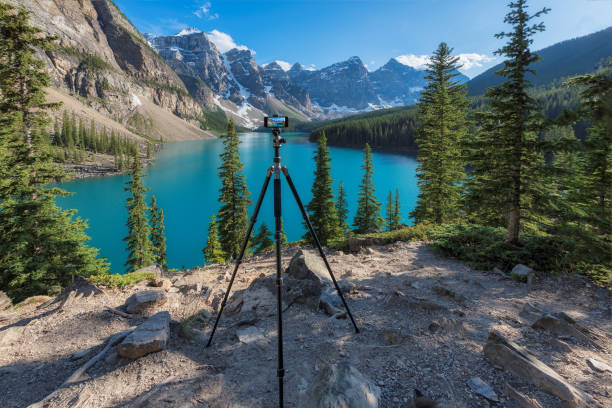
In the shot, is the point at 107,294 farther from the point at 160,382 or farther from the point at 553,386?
the point at 553,386

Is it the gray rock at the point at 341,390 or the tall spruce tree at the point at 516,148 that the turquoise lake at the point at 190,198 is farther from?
the tall spruce tree at the point at 516,148

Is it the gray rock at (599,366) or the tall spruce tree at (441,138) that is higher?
the tall spruce tree at (441,138)

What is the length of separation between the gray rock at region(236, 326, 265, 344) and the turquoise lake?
704 inches

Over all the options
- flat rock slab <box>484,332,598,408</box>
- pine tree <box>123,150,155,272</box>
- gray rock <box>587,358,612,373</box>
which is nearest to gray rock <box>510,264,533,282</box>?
gray rock <box>587,358,612,373</box>

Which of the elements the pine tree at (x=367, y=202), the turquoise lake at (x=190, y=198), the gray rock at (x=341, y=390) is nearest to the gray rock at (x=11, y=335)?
the gray rock at (x=341, y=390)

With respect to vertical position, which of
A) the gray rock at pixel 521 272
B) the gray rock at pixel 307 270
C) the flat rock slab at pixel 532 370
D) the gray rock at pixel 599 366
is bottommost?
the gray rock at pixel 521 272

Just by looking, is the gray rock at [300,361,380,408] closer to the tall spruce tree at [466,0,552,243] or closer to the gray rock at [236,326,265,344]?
the gray rock at [236,326,265,344]

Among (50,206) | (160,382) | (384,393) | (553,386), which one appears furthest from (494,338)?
(50,206)

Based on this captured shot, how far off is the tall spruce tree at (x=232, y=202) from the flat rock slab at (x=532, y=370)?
20884 mm

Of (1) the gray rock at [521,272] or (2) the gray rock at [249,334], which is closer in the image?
(2) the gray rock at [249,334]

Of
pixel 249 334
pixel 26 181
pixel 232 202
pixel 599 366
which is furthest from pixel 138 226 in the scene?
pixel 599 366

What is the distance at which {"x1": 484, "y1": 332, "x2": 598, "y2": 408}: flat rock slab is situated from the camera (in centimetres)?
265

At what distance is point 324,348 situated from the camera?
4.04 meters

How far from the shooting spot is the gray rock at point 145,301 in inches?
229
